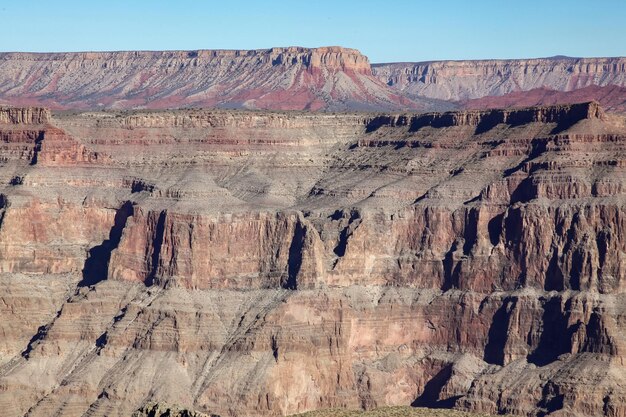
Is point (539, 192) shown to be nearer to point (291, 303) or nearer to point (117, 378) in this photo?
point (291, 303)

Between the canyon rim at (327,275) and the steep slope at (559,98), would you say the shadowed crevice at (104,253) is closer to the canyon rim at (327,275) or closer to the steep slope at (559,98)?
the canyon rim at (327,275)

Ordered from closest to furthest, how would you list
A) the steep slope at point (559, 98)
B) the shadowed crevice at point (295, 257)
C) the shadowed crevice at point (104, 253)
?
the shadowed crevice at point (295, 257) → the shadowed crevice at point (104, 253) → the steep slope at point (559, 98)

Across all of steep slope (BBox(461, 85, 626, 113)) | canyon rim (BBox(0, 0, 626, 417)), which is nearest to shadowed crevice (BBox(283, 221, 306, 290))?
canyon rim (BBox(0, 0, 626, 417))

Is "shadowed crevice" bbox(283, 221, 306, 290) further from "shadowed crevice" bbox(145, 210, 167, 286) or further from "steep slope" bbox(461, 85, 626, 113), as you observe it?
"steep slope" bbox(461, 85, 626, 113)

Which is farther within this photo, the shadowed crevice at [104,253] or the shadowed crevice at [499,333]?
the shadowed crevice at [104,253]

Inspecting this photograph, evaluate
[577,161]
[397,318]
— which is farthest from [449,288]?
[577,161]

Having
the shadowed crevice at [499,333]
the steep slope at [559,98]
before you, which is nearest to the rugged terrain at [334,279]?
the shadowed crevice at [499,333]

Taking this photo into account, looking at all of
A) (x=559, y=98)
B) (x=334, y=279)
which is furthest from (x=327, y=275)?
(x=559, y=98)

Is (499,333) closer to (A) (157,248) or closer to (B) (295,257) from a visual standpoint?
(B) (295,257)

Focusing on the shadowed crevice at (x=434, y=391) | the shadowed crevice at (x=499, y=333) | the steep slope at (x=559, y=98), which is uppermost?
the steep slope at (x=559, y=98)

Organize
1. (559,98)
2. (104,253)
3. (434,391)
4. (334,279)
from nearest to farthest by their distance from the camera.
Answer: (434,391) < (334,279) < (104,253) < (559,98)
